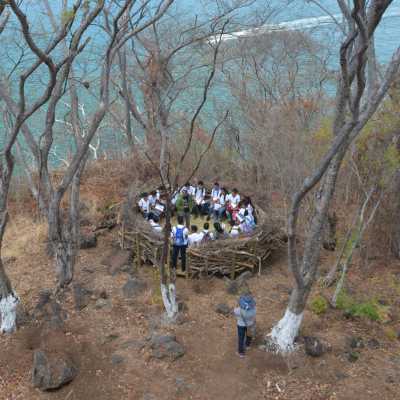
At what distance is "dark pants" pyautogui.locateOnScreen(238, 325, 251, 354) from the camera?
702cm

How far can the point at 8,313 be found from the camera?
24.9 ft

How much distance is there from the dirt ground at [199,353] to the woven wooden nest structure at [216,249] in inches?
13.1

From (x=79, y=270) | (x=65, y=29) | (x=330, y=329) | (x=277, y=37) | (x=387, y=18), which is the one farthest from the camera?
(x=387, y=18)

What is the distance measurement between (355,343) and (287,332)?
4.19 ft

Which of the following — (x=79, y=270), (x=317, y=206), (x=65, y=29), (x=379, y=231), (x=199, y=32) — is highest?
(x=65, y=29)

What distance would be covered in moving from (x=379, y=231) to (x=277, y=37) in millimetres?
9385

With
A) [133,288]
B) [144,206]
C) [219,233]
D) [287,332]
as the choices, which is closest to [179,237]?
[219,233]

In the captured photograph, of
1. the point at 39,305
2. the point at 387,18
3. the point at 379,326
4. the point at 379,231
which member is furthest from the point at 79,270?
the point at 387,18

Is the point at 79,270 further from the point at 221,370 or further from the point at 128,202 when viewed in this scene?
the point at 221,370

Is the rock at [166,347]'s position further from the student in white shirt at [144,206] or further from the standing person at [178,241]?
the student in white shirt at [144,206]

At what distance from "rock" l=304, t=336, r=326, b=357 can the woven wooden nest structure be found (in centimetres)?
276

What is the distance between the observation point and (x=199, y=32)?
43.4 feet

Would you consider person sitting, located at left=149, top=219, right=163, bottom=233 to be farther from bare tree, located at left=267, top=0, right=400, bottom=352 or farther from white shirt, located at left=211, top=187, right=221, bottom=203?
bare tree, located at left=267, top=0, right=400, bottom=352

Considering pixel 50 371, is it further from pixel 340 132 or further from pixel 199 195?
pixel 199 195
